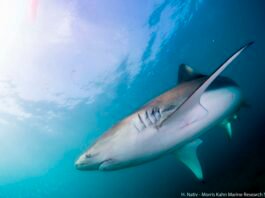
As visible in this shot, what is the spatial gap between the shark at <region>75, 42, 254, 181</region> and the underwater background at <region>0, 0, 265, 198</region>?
2.59m

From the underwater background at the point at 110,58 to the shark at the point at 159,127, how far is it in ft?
8.50

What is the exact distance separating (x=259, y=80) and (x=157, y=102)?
38663mm

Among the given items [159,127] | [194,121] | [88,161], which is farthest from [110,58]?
[88,161]

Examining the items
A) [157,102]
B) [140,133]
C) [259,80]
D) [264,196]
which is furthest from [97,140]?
[259,80]

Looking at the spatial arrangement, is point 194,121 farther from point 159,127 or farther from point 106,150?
point 106,150

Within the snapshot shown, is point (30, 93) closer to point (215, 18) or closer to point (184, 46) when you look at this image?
point (184, 46)

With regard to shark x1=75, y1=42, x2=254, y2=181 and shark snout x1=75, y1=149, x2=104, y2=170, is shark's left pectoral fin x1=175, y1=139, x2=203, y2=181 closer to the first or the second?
shark x1=75, y1=42, x2=254, y2=181

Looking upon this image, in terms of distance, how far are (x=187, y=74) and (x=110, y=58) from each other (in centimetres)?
1507

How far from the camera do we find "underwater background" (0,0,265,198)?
1348 centimetres

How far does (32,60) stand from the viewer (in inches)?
653

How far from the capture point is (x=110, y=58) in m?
18.4

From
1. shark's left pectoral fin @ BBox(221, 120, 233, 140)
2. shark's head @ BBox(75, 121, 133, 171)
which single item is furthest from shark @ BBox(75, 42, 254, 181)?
shark's left pectoral fin @ BBox(221, 120, 233, 140)

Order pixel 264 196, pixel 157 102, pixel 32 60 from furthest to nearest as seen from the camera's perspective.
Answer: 1. pixel 32 60
2. pixel 264 196
3. pixel 157 102

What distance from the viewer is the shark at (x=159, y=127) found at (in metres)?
2.68
